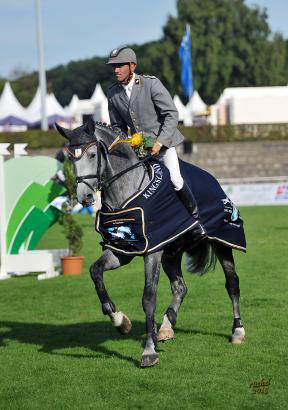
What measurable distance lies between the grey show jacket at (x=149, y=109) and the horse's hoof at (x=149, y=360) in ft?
6.42

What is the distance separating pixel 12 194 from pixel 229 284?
6.87 metres

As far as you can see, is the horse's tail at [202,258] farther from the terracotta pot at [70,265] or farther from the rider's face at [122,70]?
the terracotta pot at [70,265]

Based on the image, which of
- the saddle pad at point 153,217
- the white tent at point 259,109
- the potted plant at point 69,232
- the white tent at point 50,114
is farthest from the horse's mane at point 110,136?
the white tent at point 259,109

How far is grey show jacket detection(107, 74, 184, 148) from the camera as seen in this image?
817cm

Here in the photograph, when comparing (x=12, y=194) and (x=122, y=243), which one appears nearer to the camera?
(x=122, y=243)

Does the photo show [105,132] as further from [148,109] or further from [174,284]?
[174,284]

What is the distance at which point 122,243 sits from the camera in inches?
310

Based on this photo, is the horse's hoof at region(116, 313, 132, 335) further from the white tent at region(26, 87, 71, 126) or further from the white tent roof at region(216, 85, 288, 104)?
the white tent roof at region(216, 85, 288, 104)

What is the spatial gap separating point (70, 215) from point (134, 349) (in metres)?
7.20

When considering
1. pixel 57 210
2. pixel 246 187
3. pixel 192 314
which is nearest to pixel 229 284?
pixel 192 314

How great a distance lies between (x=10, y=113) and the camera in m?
54.4

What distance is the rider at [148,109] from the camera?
26.5 ft

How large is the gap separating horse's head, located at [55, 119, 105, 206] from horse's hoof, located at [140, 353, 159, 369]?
1447 mm

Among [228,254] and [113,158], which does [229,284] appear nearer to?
[228,254]
